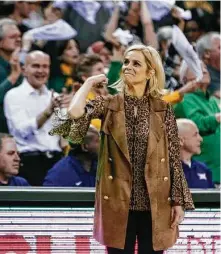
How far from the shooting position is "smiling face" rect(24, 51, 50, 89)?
746cm

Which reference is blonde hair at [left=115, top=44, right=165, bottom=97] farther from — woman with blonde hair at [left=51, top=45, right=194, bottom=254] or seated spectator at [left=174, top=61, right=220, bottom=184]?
seated spectator at [left=174, top=61, right=220, bottom=184]

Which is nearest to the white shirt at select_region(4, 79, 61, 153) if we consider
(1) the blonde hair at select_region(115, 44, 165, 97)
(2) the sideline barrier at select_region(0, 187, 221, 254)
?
(2) the sideline barrier at select_region(0, 187, 221, 254)

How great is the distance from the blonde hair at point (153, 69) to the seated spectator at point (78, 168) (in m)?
2.36

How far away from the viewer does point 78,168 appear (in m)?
6.72

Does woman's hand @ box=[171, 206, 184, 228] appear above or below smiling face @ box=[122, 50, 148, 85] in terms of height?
below

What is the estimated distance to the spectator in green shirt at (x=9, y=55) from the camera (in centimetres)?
741

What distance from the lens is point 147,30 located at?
332 inches

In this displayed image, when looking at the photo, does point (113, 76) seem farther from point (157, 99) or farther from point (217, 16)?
point (157, 99)

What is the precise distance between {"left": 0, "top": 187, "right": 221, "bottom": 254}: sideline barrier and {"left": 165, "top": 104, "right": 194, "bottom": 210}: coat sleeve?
2.78ft

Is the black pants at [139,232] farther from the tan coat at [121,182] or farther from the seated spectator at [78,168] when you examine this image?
the seated spectator at [78,168]

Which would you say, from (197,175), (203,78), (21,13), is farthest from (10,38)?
(197,175)

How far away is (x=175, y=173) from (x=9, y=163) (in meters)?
2.47

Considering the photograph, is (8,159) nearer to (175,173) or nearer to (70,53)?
(70,53)

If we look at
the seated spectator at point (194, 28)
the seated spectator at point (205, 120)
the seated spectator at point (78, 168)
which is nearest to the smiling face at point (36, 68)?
the seated spectator at point (78, 168)
